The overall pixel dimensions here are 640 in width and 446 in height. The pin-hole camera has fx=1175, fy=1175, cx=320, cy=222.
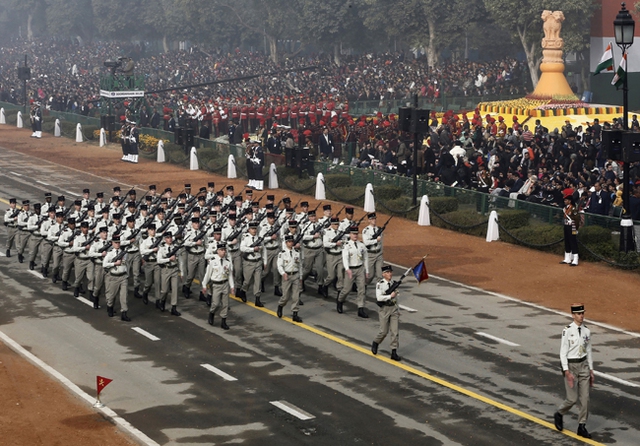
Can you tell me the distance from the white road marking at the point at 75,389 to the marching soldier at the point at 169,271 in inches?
138

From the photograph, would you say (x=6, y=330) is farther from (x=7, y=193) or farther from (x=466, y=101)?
(x=466, y=101)

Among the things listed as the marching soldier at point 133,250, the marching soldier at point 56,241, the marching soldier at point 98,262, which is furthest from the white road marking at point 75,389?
the marching soldier at point 56,241

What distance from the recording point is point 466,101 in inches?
2355

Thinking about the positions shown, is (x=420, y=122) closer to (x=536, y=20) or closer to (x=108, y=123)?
(x=108, y=123)

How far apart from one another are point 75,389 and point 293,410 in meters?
4.00

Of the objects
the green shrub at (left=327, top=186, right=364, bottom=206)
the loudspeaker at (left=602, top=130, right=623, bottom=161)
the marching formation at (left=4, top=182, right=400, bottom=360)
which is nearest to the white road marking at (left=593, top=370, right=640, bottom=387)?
the marching formation at (left=4, top=182, right=400, bottom=360)

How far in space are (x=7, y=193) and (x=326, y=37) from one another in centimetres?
4237

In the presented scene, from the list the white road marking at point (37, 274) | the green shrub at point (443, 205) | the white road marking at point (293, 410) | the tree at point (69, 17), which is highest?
the tree at point (69, 17)

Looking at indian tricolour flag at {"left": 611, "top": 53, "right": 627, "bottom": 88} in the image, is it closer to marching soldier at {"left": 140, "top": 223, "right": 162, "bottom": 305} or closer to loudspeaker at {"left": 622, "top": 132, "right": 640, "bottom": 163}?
loudspeaker at {"left": 622, "top": 132, "right": 640, "bottom": 163}

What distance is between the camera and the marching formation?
24.8 meters

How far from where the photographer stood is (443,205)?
35625 mm

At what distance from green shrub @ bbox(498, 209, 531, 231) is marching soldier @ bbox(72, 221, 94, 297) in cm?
1197

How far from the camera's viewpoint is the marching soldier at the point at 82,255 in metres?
27.0

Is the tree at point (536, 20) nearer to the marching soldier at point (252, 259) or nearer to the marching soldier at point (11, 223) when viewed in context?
the marching soldier at point (11, 223)
